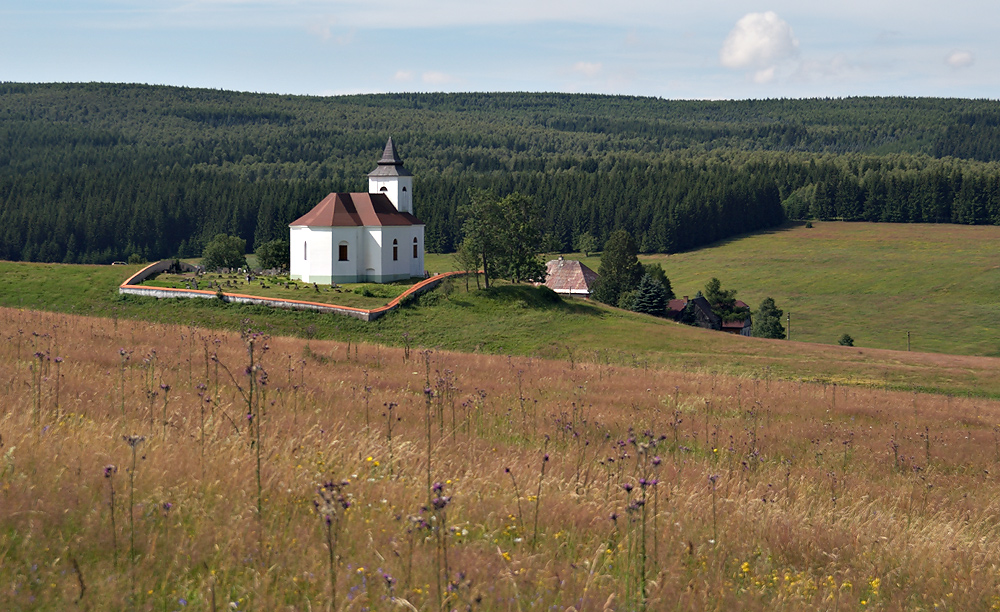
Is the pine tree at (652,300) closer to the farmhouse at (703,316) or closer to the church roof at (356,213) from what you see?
the farmhouse at (703,316)

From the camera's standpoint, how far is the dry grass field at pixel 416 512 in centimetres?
575

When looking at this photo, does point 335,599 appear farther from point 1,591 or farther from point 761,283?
point 761,283

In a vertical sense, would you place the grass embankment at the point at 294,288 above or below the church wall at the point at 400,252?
below

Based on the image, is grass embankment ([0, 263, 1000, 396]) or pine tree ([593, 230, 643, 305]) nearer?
grass embankment ([0, 263, 1000, 396])

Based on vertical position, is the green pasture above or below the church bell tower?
below

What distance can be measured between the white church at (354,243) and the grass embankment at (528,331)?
5995 millimetres

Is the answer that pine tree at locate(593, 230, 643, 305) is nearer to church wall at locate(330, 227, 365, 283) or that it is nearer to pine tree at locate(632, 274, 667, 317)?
pine tree at locate(632, 274, 667, 317)

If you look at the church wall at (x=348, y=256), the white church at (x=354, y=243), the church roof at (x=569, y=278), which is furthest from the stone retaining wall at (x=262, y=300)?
the church roof at (x=569, y=278)

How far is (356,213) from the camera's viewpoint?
60.4m

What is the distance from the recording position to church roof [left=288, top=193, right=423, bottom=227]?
5884 cm

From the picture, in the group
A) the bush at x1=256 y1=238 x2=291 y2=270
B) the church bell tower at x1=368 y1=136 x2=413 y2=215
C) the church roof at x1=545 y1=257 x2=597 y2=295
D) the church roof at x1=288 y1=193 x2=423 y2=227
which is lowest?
the church roof at x1=545 y1=257 x2=597 y2=295

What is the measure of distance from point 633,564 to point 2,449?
5303 mm

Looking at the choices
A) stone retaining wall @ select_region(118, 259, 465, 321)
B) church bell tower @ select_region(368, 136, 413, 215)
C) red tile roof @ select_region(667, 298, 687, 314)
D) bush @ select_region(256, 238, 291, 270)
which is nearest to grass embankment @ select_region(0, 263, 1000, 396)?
stone retaining wall @ select_region(118, 259, 465, 321)

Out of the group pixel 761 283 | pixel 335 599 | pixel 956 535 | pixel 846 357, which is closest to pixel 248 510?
pixel 335 599
